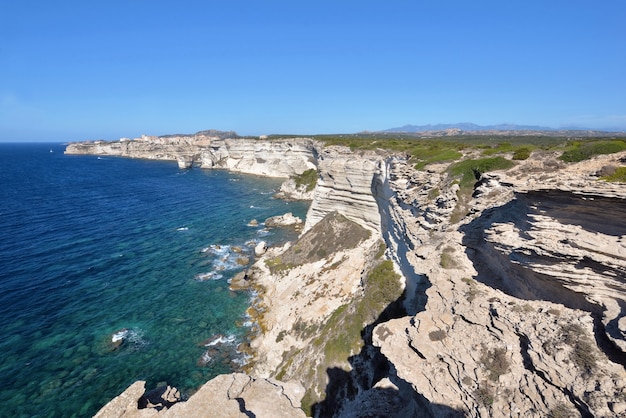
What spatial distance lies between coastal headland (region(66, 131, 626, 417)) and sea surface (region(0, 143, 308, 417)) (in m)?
5.20

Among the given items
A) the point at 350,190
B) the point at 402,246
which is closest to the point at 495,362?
the point at 402,246

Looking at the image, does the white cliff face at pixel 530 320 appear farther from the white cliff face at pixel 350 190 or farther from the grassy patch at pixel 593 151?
the white cliff face at pixel 350 190

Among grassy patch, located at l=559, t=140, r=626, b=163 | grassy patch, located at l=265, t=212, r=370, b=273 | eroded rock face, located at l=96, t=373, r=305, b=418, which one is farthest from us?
grassy patch, located at l=265, t=212, r=370, b=273

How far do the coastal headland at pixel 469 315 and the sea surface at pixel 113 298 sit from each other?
17.1 ft

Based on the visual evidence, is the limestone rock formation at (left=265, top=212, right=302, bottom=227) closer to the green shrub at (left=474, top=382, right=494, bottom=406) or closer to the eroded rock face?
the eroded rock face

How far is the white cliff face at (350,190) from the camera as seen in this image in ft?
114

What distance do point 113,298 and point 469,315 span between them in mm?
32215

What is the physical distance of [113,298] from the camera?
1198 inches

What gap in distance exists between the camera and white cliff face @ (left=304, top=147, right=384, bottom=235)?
34.7m

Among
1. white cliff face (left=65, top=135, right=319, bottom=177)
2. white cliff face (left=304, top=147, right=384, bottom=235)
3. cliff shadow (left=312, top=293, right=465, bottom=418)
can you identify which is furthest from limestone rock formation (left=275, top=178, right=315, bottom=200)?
cliff shadow (left=312, top=293, right=465, bottom=418)

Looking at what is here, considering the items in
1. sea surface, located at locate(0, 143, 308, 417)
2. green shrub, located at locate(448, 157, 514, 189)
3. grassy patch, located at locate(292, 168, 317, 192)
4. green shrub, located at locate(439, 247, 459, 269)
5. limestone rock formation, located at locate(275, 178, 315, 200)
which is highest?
green shrub, located at locate(448, 157, 514, 189)

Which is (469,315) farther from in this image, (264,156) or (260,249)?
(264,156)

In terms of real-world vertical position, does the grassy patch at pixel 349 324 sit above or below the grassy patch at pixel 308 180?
below

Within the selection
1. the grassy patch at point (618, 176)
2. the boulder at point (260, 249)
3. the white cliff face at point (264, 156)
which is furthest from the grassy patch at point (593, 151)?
the white cliff face at point (264, 156)
